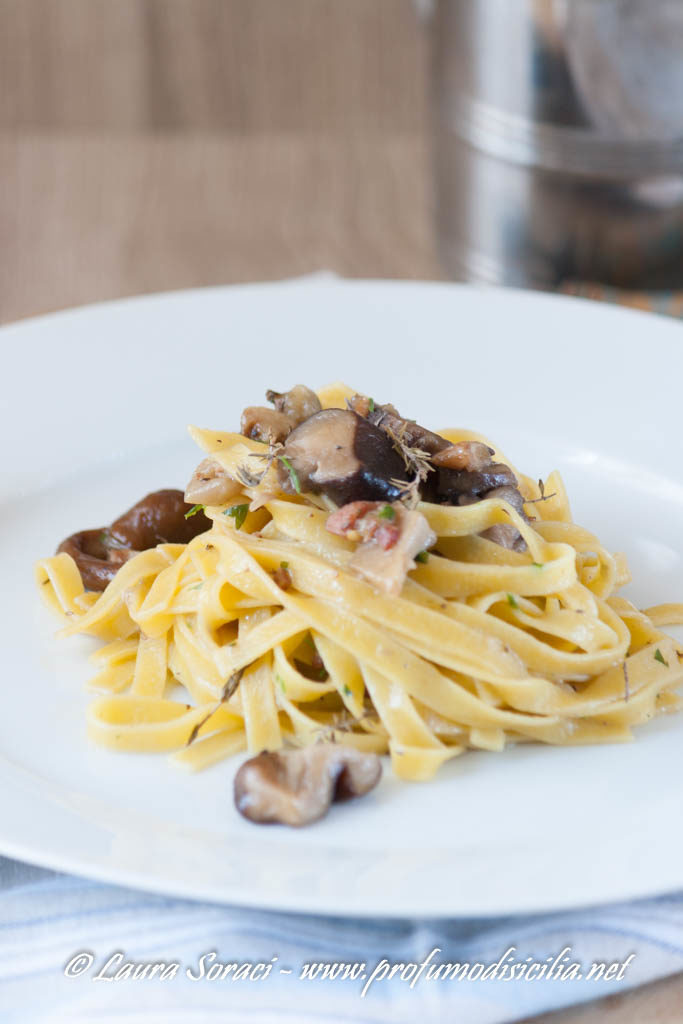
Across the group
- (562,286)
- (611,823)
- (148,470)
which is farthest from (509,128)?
(611,823)

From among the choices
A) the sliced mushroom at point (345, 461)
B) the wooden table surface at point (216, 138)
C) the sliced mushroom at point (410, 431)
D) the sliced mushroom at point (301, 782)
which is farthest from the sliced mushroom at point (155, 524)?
the wooden table surface at point (216, 138)

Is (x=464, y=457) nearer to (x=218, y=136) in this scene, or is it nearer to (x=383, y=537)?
(x=383, y=537)

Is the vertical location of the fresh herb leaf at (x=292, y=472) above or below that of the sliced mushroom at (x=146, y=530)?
above

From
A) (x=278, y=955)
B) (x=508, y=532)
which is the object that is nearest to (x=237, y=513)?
(x=508, y=532)

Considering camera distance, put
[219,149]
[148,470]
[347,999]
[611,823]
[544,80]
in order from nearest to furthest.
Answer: [347,999] → [611,823] → [148,470] → [544,80] → [219,149]

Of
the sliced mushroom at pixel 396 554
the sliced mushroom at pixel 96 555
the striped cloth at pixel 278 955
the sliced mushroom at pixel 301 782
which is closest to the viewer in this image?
the striped cloth at pixel 278 955

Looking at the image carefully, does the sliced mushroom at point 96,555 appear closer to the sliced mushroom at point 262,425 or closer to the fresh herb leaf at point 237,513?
the fresh herb leaf at point 237,513

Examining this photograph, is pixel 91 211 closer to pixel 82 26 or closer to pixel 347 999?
pixel 82 26
